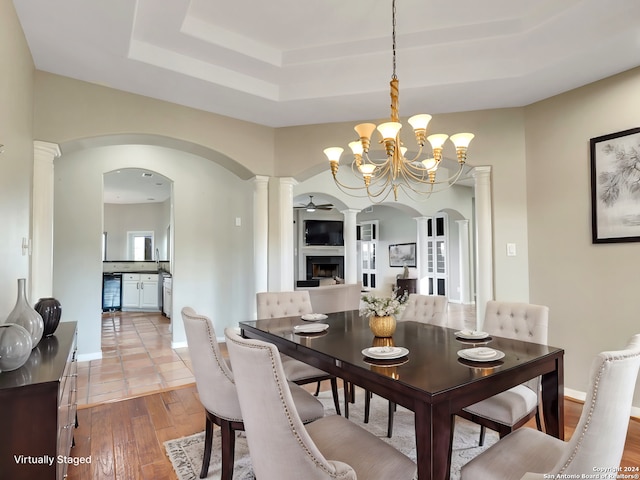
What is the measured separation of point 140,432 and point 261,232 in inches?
84.4

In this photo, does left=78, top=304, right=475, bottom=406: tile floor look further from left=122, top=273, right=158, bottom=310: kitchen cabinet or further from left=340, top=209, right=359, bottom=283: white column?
left=340, top=209, right=359, bottom=283: white column

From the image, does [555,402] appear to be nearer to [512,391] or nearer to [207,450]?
[512,391]

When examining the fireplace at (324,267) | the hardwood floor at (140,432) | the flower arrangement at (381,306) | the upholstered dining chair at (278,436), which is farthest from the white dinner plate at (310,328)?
the fireplace at (324,267)

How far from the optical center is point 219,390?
1826 millimetres

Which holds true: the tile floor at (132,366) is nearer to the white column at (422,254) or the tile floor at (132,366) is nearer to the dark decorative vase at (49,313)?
the dark decorative vase at (49,313)

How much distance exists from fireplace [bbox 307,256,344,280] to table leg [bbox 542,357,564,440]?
10299 millimetres

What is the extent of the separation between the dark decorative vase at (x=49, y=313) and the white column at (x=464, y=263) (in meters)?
8.86

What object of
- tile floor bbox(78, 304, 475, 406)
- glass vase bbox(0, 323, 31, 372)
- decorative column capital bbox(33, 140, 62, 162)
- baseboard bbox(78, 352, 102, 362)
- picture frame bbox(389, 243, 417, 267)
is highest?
decorative column capital bbox(33, 140, 62, 162)

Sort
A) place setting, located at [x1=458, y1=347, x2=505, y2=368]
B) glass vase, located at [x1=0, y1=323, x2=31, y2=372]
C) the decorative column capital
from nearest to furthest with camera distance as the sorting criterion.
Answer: glass vase, located at [x1=0, y1=323, x2=31, y2=372] < place setting, located at [x1=458, y1=347, x2=505, y2=368] < the decorative column capital

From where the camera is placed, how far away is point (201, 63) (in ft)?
9.91

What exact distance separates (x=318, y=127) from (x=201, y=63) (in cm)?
139

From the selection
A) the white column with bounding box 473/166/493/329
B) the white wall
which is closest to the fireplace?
the white wall

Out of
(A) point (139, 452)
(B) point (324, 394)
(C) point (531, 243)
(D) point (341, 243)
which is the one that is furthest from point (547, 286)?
(D) point (341, 243)

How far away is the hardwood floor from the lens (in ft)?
7.05
